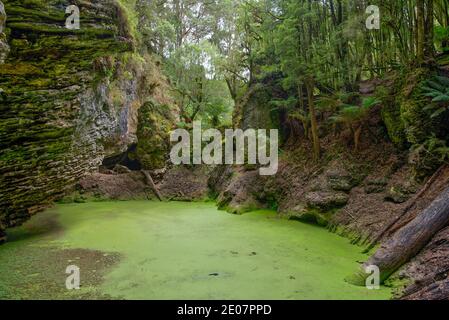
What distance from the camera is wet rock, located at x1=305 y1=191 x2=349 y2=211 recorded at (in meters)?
7.76

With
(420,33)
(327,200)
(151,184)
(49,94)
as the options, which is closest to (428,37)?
(420,33)

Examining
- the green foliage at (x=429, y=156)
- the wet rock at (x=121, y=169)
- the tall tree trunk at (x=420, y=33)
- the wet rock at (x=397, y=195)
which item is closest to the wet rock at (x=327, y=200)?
the wet rock at (x=397, y=195)

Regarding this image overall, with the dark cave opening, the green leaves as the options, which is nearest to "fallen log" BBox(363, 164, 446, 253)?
the green leaves

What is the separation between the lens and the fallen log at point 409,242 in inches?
175

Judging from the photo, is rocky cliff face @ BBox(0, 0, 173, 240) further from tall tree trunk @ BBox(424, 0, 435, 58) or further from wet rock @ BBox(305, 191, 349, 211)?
tall tree trunk @ BBox(424, 0, 435, 58)

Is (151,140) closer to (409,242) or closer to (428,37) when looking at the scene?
(428,37)

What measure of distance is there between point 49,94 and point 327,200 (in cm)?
646

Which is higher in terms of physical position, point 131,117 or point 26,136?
point 131,117

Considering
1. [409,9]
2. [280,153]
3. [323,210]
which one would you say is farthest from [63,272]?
[409,9]

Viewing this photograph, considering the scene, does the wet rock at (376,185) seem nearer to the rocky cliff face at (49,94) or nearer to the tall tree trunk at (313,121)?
the tall tree trunk at (313,121)

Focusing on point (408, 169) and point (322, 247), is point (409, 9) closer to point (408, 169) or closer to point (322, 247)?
point (408, 169)

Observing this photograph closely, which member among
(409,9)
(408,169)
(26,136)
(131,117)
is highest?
(409,9)

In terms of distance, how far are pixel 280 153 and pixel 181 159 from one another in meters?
5.73

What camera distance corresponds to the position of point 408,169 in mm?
6902
